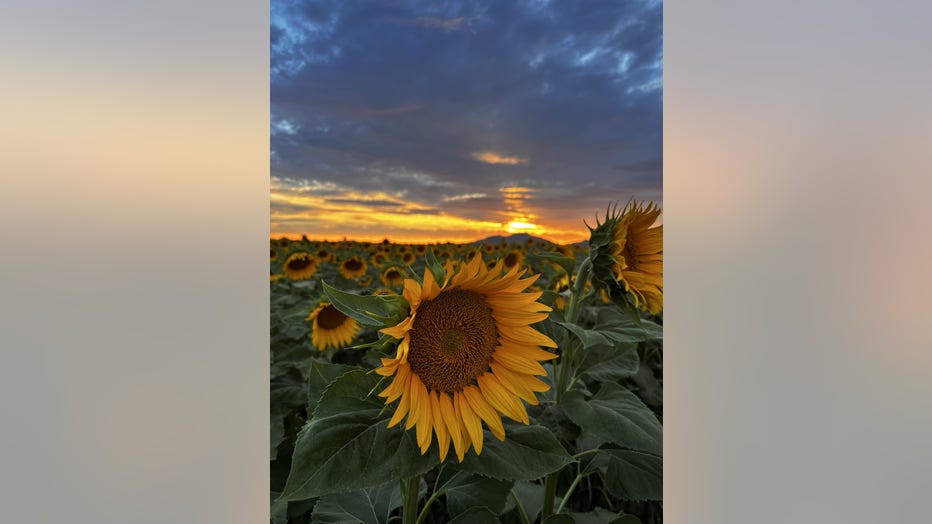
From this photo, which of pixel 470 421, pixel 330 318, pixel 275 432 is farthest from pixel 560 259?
pixel 330 318

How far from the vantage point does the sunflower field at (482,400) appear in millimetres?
647

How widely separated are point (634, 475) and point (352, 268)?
7.48 feet

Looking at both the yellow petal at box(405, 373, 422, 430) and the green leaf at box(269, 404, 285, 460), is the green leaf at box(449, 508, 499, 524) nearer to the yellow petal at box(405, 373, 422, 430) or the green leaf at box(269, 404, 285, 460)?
the yellow petal at box(405, 373, 422, 430)

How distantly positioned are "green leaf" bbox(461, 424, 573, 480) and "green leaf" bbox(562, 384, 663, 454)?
20 centimetres

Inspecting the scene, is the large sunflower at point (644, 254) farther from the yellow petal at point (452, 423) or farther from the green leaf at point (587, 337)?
the yellow petal at point (452, 423)

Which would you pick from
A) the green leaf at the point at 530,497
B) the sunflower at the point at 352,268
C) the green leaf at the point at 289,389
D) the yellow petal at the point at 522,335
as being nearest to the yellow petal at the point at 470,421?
the yellow petal at the point at 522,335

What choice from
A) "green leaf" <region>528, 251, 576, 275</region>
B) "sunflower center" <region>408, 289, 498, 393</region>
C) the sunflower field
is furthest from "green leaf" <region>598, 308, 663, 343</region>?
"sunflower center" <region>408, 289, 498, 393</region>

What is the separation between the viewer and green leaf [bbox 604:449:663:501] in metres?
1.03

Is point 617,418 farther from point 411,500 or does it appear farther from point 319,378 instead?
point 319,378
